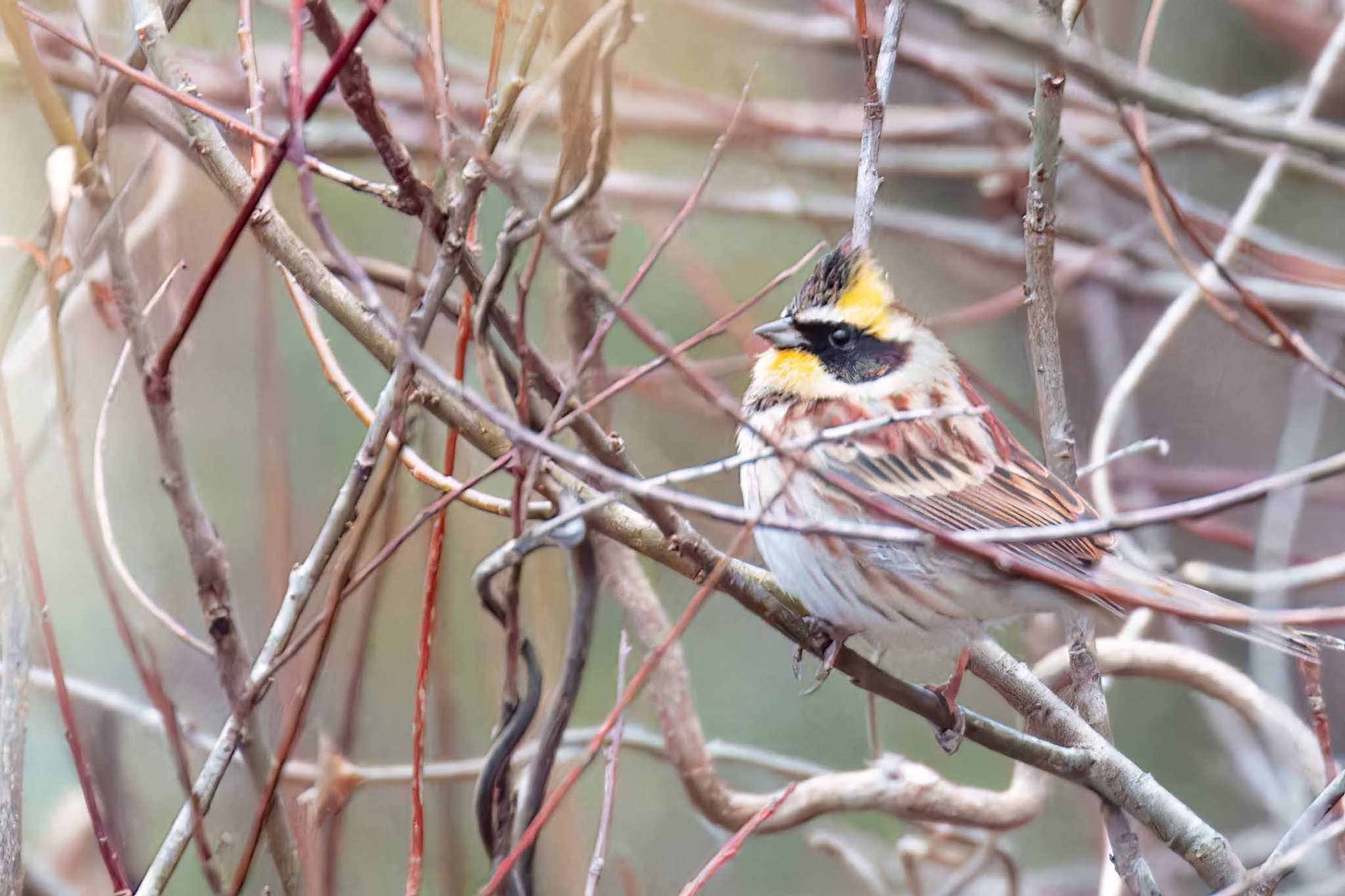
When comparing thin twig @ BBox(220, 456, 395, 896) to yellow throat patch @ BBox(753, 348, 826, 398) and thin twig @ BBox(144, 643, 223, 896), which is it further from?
yellow throat patch @ BBox(753, 348, 826, 398)

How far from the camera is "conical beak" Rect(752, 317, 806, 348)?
2.70 m

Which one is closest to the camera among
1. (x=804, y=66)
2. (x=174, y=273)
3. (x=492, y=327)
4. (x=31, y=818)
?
(x=492, y=327)

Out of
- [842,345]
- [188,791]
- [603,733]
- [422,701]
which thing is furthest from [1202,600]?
[188,791]

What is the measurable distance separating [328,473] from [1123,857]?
9.86ft

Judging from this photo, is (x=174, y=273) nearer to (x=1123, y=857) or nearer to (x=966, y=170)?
(x=1123, y=857)

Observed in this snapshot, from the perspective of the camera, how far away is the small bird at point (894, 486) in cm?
245

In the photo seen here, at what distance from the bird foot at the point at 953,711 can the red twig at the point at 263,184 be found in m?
1.38

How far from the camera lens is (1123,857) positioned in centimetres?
228

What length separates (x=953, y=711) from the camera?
89.1 inches

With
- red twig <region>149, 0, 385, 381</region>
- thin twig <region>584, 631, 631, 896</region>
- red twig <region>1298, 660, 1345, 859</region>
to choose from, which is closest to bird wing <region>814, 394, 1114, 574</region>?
red twig <region>1298, 660, 1345, 859</region>

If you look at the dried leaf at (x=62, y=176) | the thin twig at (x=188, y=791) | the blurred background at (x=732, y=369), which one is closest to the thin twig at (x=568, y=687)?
the thin twig at (x=188, y=791)

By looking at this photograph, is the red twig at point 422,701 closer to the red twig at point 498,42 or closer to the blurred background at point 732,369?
the red twig at point 498,42

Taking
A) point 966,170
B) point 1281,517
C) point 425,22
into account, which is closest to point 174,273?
point 425,22

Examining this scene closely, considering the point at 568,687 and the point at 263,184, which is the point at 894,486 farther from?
A: the point at 263,184
